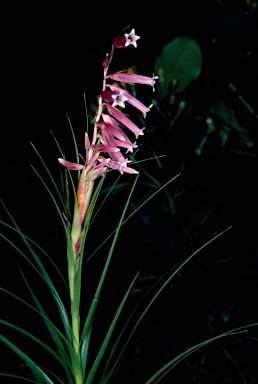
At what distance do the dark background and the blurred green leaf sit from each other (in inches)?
3.9

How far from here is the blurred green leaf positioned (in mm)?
1280

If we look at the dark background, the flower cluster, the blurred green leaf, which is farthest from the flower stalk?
the blurred green leaf

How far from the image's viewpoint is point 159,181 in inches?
51.7

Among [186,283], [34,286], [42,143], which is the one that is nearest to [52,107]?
[42,143]

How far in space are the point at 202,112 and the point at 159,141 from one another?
0.16 metres

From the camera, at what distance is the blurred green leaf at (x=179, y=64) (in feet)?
4.20

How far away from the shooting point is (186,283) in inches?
45.7

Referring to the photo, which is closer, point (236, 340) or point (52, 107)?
point (236, 340)

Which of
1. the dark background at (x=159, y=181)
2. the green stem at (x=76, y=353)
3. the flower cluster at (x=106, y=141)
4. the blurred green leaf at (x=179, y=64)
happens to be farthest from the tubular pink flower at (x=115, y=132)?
the blurred green leaf at (x=179, y=64)

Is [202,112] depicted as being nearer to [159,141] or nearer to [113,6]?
[159,141]

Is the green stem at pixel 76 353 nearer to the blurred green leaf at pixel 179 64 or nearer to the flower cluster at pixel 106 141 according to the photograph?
the flower cluster at pixel 106 141

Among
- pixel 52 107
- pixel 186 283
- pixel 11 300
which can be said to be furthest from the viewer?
pixel 52 107

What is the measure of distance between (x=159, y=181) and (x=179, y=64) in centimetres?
30

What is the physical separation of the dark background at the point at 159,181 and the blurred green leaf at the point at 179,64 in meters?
0.10
